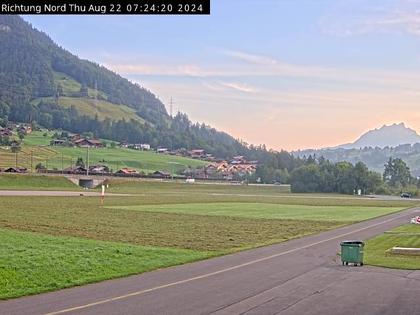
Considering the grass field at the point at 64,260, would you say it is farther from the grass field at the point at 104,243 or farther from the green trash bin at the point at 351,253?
the green trash bin at the point at 351,253

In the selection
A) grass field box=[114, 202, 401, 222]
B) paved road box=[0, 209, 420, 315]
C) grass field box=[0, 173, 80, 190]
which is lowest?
grass field box=[114, 202, 401, 222]

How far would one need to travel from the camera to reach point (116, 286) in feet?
65.5

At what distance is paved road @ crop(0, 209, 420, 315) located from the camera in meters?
16.5

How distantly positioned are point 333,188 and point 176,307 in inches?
6846

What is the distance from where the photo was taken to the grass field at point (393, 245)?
28156 mm

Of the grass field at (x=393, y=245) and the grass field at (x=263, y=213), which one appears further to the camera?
the grass field at (x=263, y=213)

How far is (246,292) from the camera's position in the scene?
19297 mm

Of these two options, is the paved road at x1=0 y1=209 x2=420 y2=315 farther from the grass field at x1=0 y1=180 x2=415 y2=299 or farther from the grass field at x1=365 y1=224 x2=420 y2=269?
the grass field at x1=365 y1=224 x2=420 y2=269
